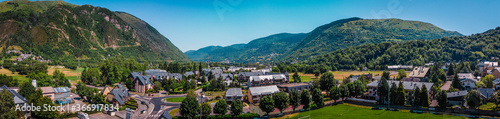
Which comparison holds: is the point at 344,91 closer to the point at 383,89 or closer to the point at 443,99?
the point at 383,89

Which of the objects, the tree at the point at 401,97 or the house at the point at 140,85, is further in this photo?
the house at the point at 140,85

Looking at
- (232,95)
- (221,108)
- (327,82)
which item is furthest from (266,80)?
(221,108)

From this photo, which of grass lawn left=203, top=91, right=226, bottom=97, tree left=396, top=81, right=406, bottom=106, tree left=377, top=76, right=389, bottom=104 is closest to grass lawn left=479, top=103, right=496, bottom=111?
tree left=396, top=81, right=406, bottom=106

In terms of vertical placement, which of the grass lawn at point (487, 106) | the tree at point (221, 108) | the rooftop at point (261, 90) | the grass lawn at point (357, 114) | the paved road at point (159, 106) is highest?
the rooftop at point (261, 90)

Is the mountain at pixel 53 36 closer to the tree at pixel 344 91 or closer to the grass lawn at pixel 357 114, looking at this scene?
the grass lawn at pixel 357 114

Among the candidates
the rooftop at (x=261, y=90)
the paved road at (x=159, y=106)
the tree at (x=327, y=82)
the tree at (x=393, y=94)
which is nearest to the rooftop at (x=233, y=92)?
the rooftop at (x=261, y=90)

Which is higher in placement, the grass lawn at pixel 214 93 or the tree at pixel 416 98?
the tree at pixel 416 98
